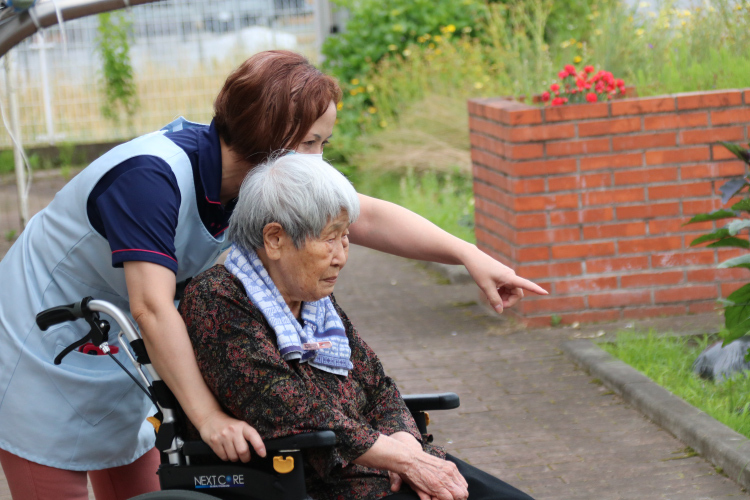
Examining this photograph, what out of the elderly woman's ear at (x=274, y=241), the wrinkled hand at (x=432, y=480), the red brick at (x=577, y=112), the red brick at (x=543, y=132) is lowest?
the wrinkled hand at (x=432, y=480)

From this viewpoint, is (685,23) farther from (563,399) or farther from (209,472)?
(209,472)

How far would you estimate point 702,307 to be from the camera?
5840 millimetres

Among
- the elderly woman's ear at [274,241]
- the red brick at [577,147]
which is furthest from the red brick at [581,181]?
the elderly woman's ear at [274,241]

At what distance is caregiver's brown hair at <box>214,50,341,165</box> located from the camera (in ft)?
7.47

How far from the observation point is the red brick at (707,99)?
222 inches

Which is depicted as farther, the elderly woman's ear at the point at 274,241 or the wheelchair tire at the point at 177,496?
the elderly woman's ear at the point at 274,241

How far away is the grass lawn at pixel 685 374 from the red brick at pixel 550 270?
629mm

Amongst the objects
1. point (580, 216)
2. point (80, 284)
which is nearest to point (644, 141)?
point (580, 216)

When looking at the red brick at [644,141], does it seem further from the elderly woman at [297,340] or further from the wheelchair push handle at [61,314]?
the wheelchair push handle at [61,314]

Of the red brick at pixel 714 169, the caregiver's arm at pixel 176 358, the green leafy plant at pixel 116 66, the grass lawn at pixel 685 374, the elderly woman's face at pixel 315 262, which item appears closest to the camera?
the caregiver's arm at pixel 176 358

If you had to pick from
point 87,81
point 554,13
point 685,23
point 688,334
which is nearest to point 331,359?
point 688,334

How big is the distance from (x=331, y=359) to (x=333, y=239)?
0.33 m

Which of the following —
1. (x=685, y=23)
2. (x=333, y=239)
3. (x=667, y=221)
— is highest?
(x=685, y=23)

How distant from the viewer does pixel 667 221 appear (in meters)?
5.76
